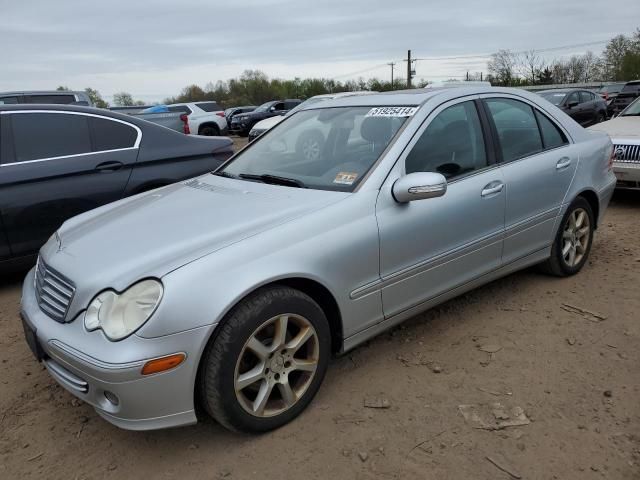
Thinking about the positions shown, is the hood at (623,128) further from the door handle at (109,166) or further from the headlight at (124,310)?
the headlight at (124,310)

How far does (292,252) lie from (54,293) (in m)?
1.15

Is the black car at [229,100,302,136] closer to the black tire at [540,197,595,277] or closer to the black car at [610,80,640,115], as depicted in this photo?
the black car at [610,80,640,115]

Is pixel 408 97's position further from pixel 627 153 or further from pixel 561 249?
pixel 627 153

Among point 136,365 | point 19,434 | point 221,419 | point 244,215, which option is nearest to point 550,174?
point 244,215

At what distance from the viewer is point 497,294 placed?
4102mm

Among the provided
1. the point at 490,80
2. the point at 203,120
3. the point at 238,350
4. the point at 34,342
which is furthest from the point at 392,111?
the point at 490,80

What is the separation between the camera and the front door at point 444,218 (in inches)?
115

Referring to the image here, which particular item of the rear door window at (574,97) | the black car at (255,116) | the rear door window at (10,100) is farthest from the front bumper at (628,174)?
the black car at (255,116)

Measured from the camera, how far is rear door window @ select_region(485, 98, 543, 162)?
3.66 m

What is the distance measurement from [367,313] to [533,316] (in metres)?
1.49

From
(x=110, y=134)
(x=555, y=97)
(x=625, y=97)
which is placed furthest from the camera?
(x=625, y=97)

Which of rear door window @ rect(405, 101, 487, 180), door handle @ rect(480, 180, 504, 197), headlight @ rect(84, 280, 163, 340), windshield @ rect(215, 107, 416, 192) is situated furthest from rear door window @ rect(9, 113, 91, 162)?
door handle @ rect(480, 180, 504, 197)

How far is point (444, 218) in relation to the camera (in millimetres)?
3133

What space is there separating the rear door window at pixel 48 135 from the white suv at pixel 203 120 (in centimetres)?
1421
